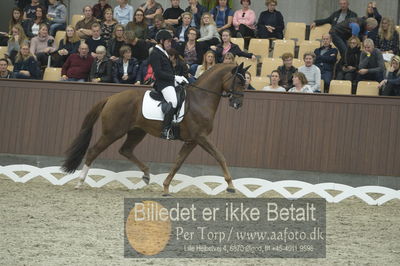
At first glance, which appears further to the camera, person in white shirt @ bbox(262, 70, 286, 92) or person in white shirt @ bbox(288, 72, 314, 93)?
person in white shirt @ bbox(262, 70, 286, 92)

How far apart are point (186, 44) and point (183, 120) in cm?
375

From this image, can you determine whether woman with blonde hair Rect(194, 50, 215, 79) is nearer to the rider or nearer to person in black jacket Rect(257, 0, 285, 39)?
the rider

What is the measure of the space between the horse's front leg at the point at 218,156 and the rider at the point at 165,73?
0.54 meters

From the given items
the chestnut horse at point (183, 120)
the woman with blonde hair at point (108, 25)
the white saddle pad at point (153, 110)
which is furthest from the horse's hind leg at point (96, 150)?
the woman with blonde hair at point (108, 25)

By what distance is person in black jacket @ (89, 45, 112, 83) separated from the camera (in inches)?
541

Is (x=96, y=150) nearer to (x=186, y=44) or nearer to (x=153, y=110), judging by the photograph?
(x=153, y=110)

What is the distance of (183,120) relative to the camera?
36.5ft

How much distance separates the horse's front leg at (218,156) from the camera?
34.8ft

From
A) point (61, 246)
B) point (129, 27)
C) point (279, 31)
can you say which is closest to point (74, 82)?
point (129, 27)

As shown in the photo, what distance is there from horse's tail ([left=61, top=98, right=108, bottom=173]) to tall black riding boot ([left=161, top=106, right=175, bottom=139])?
1.10 meters

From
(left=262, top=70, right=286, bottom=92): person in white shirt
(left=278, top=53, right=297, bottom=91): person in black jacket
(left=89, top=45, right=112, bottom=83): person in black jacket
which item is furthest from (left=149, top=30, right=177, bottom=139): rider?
(left=278, top=53, right=297, bottom=91): person in black jacket

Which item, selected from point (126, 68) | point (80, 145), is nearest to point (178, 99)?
point (80, 145)

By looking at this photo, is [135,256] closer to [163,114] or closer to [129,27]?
[163,114]

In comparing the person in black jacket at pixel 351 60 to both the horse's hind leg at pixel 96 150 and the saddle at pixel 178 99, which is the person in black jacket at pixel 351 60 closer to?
the saddle at pixel 178 99
